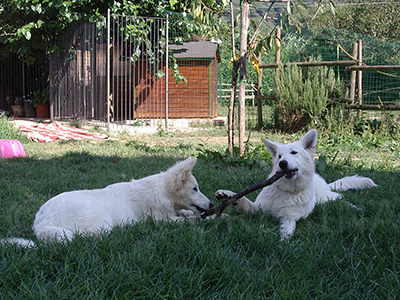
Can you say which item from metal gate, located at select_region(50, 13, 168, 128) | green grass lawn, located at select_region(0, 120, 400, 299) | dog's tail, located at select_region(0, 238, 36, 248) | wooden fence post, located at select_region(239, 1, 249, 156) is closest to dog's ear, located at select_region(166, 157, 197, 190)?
green grass lawn, located at select_region(0, 120, 400, 299)

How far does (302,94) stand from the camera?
10.2 m

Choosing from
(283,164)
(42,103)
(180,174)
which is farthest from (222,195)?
(42,103)

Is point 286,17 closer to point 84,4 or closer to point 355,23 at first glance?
point 84,4

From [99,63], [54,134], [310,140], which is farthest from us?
[99,63]

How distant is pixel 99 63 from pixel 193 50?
166 inches

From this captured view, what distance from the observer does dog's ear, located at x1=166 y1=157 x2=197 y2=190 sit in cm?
338

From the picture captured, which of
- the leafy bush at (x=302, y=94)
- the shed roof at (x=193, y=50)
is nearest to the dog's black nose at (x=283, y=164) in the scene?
the leafy bush at (x=302, y=94)

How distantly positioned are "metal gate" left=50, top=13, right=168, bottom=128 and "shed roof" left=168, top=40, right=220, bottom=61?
4.61ft

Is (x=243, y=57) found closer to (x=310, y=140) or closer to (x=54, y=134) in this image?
(x=310, y=140)

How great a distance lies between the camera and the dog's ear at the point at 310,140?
11.3 feet

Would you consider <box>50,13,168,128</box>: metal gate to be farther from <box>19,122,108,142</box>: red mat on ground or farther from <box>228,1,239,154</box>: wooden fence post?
<box>228,1,239,154</box>: wooden fence post

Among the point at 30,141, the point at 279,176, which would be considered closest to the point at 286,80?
the point at 30,141

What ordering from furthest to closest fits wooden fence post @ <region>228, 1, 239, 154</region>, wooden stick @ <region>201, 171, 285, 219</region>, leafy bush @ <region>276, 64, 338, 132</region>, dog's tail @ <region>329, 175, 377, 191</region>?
leafy bush @ <region>276, 64, 338, 132</region>, wooden fence post @ <region>228, 1, 239, 154</region>, dog's tail @ <region>329, 175, 377, 191</region>, wooden stick @ <region>201, 171, 285, 219</region>

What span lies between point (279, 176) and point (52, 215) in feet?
6.36
